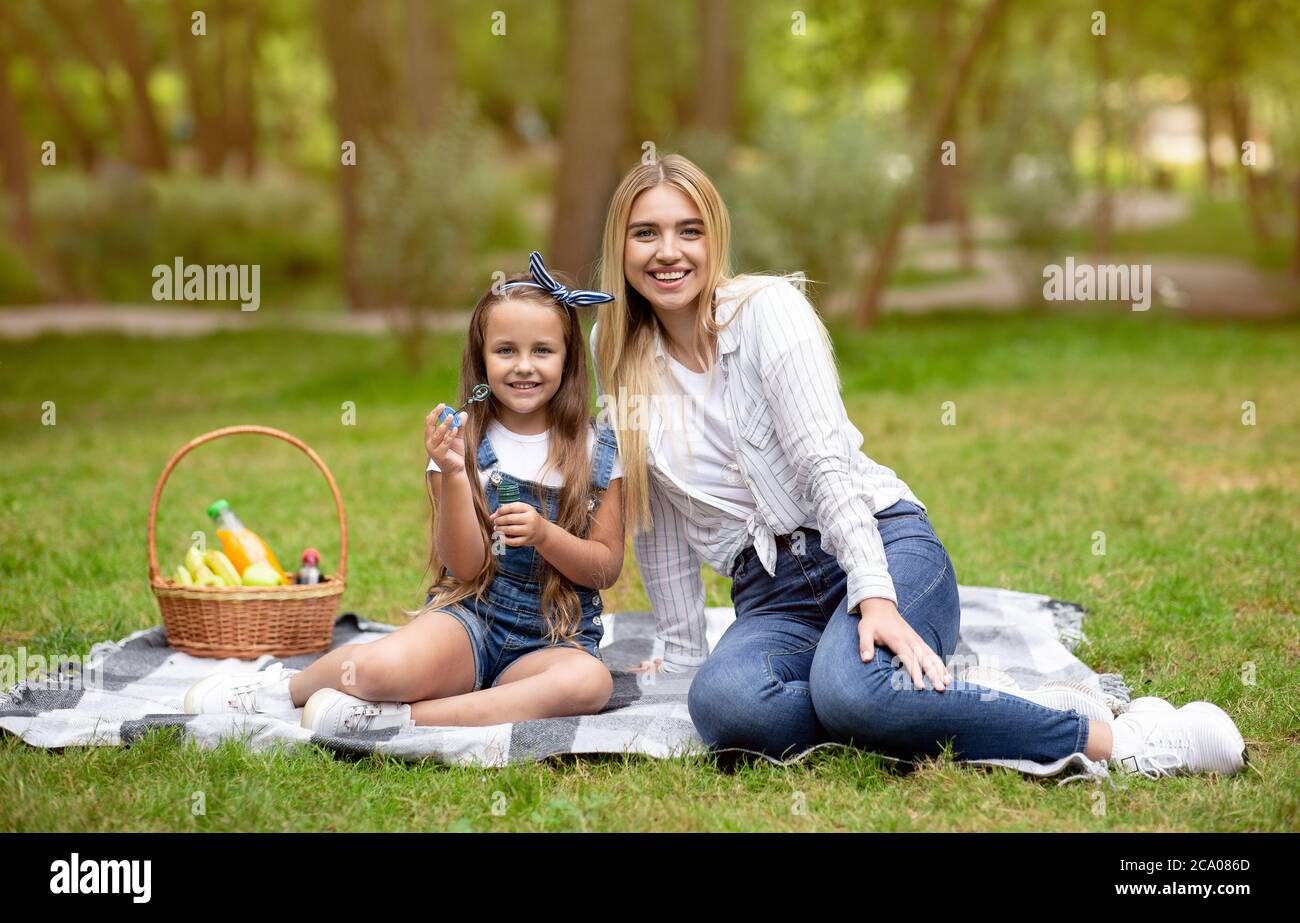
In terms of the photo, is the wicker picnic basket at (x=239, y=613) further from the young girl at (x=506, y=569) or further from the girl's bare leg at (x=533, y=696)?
the girl's bare leg at (x=533, y=696)

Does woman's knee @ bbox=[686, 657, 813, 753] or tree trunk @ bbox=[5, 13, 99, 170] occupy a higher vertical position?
tree trunk @ bbox=[5, 13, 99, 170]

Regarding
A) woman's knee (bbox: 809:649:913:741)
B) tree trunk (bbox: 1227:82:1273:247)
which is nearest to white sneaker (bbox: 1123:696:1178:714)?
woman's knee (bbox: 809:649:913:741)

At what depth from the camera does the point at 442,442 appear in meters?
3.11

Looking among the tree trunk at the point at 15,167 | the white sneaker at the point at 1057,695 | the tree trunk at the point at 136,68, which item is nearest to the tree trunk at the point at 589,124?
the tree trunk at the point at 15,167

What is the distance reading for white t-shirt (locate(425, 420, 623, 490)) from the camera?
3502 mm

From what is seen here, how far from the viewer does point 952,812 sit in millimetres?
2850

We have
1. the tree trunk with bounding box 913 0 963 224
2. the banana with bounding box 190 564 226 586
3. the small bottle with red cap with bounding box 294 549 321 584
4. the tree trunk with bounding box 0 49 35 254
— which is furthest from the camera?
the tree trunk with bounding box 0 49 35 254

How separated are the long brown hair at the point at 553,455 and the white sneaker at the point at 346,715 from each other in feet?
0.96

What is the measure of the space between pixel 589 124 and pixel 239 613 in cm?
849

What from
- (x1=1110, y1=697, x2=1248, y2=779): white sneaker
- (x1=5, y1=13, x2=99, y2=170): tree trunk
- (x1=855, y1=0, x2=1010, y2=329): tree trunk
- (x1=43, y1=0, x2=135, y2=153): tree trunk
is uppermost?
(x1=43, y1=0, x2=135, y2=153): tree trunk

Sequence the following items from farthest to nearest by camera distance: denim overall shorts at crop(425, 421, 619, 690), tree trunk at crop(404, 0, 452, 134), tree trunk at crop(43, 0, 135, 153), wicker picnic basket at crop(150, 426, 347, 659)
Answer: tree trunk at crop(43, 0, 135, 153) → tree trunk at crop(404, 0, 452, 134) → wicker picnic basket at crop(150, 426, 347, 659) → denim overall shorts at crop(425, 421, 619, 690)

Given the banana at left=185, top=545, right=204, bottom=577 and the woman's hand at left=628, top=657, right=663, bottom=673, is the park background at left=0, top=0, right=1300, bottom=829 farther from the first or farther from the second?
the woman's hand at left=628, top=657, right=663, bottom=673

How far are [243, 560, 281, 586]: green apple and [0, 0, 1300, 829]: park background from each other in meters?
0.47

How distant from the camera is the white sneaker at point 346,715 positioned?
→ 10.7 feet
